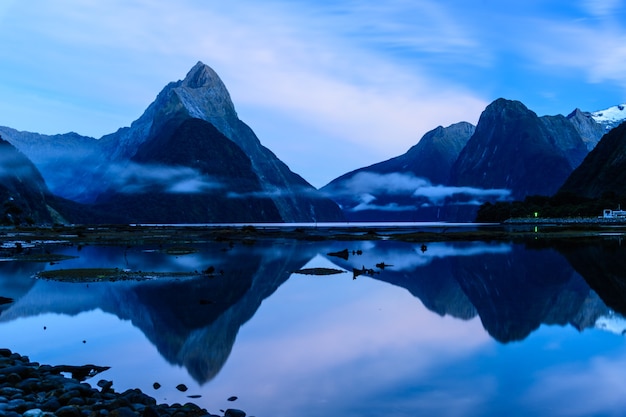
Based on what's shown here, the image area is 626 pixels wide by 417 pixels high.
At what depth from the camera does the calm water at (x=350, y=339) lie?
18.1 metres

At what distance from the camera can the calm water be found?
1811 cm

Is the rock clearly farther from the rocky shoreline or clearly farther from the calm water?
the calm water

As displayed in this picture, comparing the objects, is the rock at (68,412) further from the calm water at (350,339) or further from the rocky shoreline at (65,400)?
the calm water at (350,339)

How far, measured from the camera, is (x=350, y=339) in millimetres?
27234

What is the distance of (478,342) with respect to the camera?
2606 centimetres

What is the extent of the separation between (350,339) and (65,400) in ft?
48.2

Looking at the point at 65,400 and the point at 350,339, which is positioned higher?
the point at 350,339

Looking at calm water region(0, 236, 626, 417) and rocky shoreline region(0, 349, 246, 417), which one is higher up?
calm water region(0, 236, 626, 417)

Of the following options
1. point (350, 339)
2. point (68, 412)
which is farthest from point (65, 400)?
point (350, 339)

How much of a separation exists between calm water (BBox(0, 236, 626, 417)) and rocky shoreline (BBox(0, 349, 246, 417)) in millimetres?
1607

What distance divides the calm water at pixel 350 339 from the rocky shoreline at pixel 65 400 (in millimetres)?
1607

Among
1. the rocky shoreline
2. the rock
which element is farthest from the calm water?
the rock

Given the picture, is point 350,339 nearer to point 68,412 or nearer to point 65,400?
point 65,400

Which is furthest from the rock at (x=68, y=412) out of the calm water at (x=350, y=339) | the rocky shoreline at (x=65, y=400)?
the calm water at (x=350, y=339)
